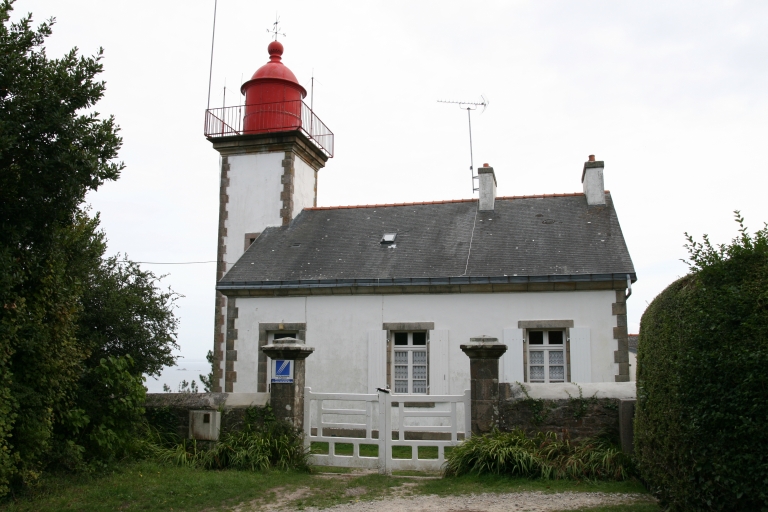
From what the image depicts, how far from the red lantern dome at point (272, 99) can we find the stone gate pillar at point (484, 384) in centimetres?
986

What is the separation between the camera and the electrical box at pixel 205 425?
8.55m

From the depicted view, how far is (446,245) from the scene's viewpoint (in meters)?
13.6

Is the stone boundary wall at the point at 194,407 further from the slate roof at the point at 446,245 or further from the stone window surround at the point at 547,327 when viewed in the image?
the stone window surround at the point at 547,327

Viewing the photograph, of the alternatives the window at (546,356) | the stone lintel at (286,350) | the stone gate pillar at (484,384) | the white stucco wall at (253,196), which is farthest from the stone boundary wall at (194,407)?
the white stucco wall at (253,196)

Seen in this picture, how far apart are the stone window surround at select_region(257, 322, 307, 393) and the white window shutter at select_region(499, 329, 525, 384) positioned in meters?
3.80

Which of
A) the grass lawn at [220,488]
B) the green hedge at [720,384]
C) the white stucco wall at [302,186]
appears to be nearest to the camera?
the green hedge at [720,384]

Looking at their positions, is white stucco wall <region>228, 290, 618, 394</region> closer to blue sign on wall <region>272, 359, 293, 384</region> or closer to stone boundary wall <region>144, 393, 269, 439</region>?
stone boundary wall <region>144, 393, 269, 439</region>

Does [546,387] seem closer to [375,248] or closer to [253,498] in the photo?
[253,498]

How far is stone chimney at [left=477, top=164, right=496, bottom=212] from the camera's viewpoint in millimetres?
14773

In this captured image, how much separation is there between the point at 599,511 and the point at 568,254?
719 cm

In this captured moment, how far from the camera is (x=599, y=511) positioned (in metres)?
5.94

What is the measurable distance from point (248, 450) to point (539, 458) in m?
3.49

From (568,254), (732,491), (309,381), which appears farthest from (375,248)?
(732,491)

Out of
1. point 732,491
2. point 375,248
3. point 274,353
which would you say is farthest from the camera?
point 375,248
